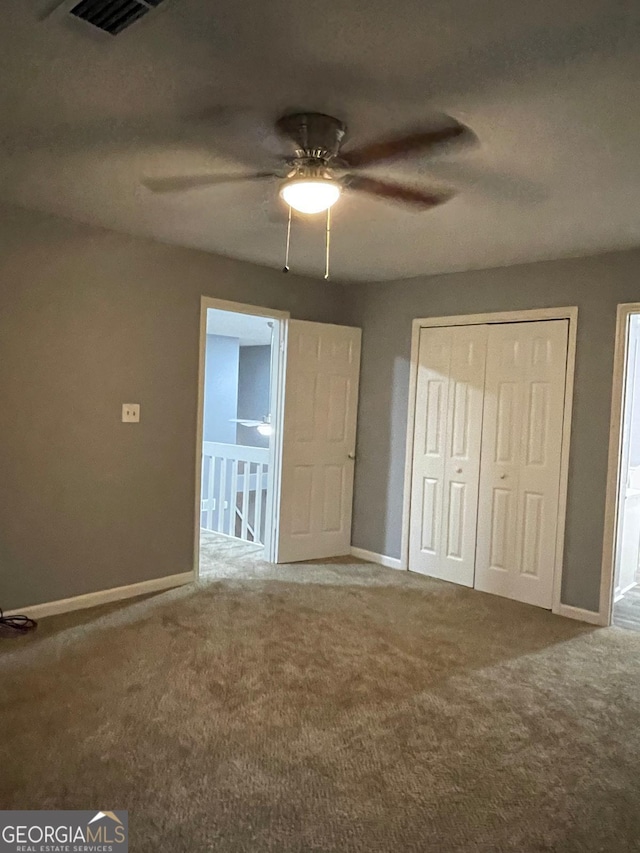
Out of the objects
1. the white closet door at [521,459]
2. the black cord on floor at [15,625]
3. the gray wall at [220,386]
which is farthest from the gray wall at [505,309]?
the gray wall at [220,386]

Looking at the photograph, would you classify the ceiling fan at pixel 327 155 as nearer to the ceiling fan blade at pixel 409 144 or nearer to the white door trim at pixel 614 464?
the ceiling fan blade at pixel 409 144

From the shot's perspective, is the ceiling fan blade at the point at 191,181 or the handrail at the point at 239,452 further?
the handrail at the point at 239,452

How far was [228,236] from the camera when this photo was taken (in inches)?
153

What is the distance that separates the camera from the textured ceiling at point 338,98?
5.48 feet

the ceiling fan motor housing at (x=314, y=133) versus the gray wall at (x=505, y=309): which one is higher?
the ceiling fan motor housing at (x=314, y=133)

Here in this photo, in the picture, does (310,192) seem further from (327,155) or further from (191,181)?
(191,181)

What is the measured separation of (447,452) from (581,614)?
1.45m

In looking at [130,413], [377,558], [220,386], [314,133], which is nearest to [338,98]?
[314,133]

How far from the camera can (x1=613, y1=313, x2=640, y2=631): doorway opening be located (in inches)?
156

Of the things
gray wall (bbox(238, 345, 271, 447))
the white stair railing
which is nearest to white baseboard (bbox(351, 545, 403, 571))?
the white stair railing

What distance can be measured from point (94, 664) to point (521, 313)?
3.43m

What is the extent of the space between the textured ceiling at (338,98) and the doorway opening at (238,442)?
1680 millimetres

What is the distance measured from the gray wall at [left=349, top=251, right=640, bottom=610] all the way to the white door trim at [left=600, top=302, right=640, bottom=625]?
4 centimetres

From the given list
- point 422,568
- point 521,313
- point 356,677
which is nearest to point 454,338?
point 521,313
